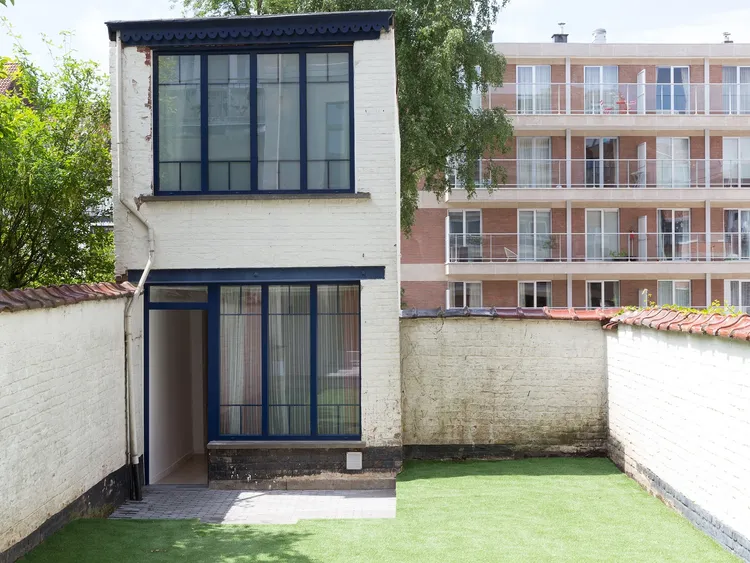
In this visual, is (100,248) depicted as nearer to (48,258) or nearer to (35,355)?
(48,258)

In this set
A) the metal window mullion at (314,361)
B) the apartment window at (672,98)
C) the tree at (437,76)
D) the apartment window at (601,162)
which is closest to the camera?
the metal window mullion at (314,361)

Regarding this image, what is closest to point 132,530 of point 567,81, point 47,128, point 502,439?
point 502,439

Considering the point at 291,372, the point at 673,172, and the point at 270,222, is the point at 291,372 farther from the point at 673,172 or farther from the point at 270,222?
the point at 673,172

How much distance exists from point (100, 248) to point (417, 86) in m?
11.1

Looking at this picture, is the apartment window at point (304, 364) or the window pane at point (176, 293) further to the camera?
the window pane at point (176, 293)

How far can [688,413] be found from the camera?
842cm

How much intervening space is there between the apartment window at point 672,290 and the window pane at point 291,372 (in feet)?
73.1

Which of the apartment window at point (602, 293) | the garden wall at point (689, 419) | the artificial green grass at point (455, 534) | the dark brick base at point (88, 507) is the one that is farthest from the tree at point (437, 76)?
the dark brick base at point (88, 507)

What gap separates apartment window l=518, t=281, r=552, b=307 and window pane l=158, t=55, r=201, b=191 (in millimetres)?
20694

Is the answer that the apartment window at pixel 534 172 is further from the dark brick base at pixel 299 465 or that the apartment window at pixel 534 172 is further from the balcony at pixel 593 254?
the dark brick base at pixel 299 465

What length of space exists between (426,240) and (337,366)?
66.4ft

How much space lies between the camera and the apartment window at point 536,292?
3014cm

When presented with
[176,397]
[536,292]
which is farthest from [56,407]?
[536,292]

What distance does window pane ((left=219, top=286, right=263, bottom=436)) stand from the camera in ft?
36.3
